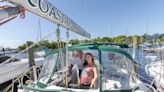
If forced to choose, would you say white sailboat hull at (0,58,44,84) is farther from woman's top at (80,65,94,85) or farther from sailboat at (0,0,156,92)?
woman's top at (80,65,94,85)

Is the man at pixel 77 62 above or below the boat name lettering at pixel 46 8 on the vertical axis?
below

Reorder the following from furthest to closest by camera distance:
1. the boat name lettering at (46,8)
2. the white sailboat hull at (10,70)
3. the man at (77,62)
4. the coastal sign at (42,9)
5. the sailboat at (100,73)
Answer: the white sailboat hull at (10,70), the man at (77,62), the sailboat at (100,73), the boat name lettering at (46,8), the coastal sign at (42,9)

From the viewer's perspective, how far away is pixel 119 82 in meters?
4.20

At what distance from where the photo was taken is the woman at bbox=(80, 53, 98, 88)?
403cm

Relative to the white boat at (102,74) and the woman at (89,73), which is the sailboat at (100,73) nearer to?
the white boat at (102,74)

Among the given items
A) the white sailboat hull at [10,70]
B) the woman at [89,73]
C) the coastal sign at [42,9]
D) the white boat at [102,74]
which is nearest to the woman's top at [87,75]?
the woman at [89,73]

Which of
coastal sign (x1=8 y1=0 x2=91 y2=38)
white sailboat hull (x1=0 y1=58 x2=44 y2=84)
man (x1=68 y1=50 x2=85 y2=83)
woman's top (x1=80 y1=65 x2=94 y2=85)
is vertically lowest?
white sailboat hull (x1=0 y1=58 x2=44 y2=84)

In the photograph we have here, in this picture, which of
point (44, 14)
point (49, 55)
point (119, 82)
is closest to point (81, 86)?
point (119, 82)

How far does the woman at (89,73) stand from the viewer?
4031 millimetres

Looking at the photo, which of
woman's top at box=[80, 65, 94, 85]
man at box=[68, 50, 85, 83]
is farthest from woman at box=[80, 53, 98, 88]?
man at box=[68, 50, 85, 83]

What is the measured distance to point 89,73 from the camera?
421cm

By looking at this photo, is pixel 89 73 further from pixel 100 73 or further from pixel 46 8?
pixel 46 8

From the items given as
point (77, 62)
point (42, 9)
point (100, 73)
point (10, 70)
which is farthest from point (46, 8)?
point (10, 70)

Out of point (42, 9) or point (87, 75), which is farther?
point (87, 75)
